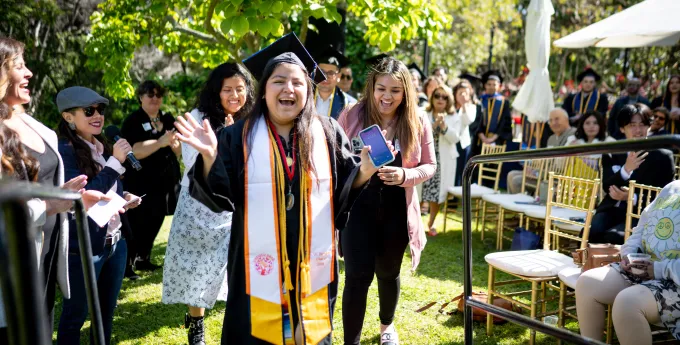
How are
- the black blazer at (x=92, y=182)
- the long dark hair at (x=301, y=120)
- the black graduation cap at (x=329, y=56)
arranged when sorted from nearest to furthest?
the long dark hair at (x=301, y=120) < the black blazer at (x=92, y=182) < the black graduation cap at (x=329, y=56)

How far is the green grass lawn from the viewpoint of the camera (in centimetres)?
426

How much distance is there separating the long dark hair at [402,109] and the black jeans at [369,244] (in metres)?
0.32

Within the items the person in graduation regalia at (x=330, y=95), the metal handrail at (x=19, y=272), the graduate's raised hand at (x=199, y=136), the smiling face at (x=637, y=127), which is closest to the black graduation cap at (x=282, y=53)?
the graduate's raised hand at (x=199, y=136)

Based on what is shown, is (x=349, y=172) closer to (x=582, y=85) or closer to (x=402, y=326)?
(x=402, y=326)

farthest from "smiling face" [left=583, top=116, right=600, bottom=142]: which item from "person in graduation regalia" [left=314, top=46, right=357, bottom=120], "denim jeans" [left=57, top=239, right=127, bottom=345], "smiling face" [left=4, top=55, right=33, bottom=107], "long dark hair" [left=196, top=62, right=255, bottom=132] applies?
"smiling face" [left=4, top=55, right=33, bottom=107]

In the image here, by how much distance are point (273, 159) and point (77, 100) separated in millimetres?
1459

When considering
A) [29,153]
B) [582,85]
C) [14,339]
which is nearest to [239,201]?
[29,153]

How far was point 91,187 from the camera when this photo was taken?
3068 mm

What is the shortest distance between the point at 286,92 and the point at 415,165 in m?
1.32

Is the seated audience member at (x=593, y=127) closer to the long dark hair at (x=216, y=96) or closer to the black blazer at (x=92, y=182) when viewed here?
the long dark hair at (x=216, y=96)

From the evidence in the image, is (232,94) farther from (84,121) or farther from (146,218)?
(146,218)

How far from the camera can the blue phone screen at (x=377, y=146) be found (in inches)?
106

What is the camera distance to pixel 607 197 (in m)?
5.31

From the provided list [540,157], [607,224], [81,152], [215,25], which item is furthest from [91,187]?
[607,224]
